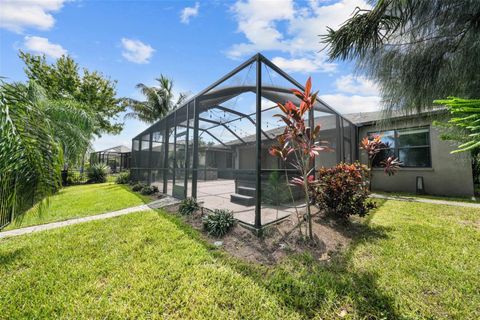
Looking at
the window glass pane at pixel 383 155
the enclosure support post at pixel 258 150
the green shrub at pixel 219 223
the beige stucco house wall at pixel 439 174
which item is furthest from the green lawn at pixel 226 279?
the window glass pane at pixel 383 155

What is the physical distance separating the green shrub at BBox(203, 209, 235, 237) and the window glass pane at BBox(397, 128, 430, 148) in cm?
872

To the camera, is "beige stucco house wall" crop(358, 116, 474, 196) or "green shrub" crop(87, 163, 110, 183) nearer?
"beige stucco house wall" crop(358, 116, 474, 196)

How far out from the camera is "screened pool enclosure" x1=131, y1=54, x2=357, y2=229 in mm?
3869

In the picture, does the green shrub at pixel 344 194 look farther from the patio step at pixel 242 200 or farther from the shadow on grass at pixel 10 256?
the shadow on grass at pixel 10 256

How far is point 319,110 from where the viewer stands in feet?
19.7

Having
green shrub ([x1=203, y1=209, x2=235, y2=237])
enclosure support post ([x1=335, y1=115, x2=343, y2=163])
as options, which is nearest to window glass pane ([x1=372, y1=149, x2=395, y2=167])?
enclosure support post ([x1=335, y1=115, x2=343, y2=163])

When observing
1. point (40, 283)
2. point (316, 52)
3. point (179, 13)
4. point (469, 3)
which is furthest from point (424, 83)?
point (40, 283)

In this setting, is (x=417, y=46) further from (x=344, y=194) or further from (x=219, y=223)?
(x=219, y=223)

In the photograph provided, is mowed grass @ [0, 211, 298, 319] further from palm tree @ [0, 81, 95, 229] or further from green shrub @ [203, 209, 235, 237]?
palm tree @ [0, 81, 95, 229]

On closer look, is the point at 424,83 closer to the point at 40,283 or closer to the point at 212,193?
the point at 212,193

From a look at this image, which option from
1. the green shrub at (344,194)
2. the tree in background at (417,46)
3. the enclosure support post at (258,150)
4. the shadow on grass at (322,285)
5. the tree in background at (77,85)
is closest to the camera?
the shadow on grass at (322,285)

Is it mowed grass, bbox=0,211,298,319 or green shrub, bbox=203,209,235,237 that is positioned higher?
green shrub, bbox=203,209,235,237

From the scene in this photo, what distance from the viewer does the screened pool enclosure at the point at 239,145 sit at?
3869 millimetres

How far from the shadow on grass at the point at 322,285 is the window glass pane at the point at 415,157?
7.55 meters
